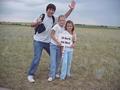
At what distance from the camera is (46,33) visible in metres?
5.59

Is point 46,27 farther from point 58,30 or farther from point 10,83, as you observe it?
point 10,83

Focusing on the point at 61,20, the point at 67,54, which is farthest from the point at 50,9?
the point at 67,54

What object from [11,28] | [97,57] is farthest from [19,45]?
[97,57]

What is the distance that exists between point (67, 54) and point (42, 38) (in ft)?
1.48

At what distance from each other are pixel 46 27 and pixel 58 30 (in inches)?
8.5

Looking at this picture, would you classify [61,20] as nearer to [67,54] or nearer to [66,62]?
[67,54]

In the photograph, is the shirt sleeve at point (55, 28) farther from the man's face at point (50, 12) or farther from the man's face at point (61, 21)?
the man's face at point (50, 12)

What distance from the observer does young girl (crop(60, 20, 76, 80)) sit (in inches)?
212

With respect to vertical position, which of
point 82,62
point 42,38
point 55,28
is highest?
point 55,28

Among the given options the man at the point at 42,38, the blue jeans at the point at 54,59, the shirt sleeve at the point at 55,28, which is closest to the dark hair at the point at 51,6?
the man at the point at 42,38

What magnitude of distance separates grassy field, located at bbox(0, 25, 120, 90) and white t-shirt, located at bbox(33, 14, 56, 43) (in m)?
0.12

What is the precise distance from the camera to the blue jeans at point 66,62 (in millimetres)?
5492

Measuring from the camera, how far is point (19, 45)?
5.93 meters

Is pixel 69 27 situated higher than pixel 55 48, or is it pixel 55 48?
pixel 69 27
